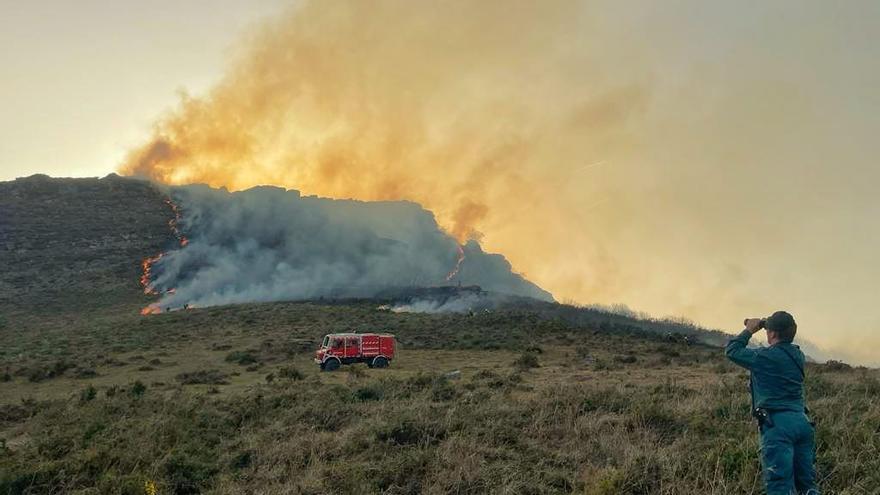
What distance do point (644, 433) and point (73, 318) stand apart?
64.2 meters

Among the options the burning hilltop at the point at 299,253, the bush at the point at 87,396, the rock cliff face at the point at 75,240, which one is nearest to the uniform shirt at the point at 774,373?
the bush at the point at 87,396

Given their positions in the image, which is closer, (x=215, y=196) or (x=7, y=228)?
(x=7, y=228)

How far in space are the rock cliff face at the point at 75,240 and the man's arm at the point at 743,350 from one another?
70.5 meters

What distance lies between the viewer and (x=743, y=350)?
593 cm

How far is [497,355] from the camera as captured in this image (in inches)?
1406

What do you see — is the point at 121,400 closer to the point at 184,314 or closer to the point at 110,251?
the point at 184,314

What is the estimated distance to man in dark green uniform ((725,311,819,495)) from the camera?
5461 mm

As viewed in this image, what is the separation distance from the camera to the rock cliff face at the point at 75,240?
66062 millimetres

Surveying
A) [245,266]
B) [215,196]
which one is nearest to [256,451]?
[245,266]

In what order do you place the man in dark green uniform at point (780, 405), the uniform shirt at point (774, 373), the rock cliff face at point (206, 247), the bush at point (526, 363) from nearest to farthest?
the man in dark green uniform at point (780, 405)
the uniform shirt at point (774, 373)
the bush at point (526, 363)
the rock cliff face at point (206, 247)

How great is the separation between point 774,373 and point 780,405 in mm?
325

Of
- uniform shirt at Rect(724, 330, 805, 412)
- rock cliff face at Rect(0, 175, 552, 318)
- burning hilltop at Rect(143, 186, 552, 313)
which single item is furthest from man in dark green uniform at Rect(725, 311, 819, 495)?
rock cliff face at Rect(0, 175, 552, 318)

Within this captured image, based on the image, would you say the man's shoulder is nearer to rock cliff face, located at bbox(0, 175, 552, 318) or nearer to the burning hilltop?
the burning hilltop

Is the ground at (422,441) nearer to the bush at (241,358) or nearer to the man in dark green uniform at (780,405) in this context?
the man in dark green uniform at (780,405)
